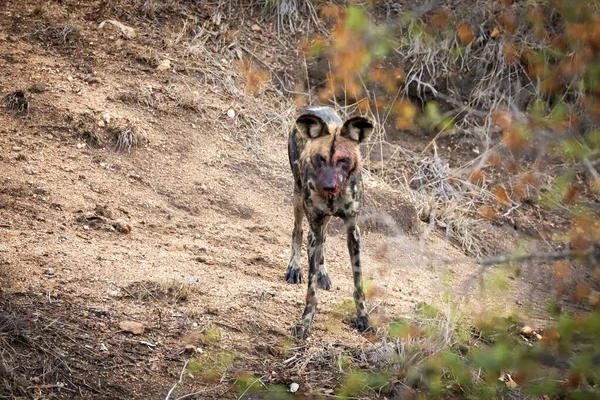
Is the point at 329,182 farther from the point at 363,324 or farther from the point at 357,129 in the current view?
the point at 363,324

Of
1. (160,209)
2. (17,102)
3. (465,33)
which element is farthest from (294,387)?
(465,33)

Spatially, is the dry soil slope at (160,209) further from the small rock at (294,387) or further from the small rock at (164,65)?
the small rock at (294,387)

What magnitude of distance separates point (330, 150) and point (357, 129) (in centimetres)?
24

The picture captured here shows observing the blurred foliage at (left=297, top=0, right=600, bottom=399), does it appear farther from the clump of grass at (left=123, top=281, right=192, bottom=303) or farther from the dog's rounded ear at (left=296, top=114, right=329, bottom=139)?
the clump of grass at (left=123, top=281, right=192, bottom=303)

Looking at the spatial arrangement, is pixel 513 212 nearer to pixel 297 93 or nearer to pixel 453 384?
pixel 297 93

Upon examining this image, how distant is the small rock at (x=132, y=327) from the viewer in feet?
18.2

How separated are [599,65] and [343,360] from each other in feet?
9.54

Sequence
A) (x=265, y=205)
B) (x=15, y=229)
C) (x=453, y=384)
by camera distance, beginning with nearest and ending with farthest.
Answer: (x=453, y=384) < (x=15, y=229) < (x=265, y=205)

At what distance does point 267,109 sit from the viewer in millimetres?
9984

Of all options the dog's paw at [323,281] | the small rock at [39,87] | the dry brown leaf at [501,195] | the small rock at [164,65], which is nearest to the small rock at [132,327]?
the dog's paw at [323,281]

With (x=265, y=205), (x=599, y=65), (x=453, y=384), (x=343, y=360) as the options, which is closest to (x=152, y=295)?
(x=343, y=360)

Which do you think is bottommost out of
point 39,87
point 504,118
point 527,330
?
point 527,330

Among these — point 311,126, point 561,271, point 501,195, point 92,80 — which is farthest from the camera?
point 501,195

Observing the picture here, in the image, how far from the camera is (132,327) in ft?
18.3
